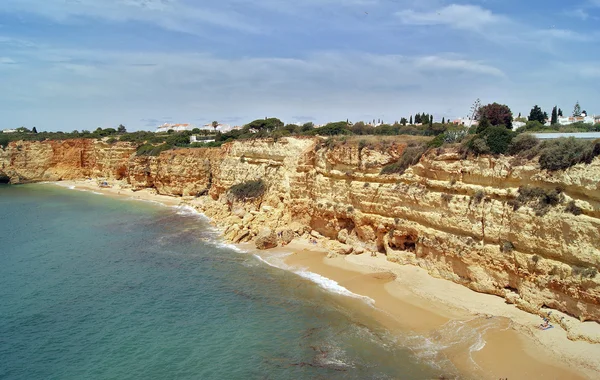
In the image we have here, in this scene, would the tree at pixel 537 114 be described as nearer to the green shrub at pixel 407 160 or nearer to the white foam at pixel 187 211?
the green shrub at pixel 407 160

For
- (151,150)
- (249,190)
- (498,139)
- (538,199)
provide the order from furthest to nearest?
(151,150) → (249,190) → (498,139) → (538,199)

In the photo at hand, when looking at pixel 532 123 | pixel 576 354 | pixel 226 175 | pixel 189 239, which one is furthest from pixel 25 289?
pixel 532 123

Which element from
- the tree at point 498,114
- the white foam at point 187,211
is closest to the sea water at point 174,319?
the white foam at point 187,211

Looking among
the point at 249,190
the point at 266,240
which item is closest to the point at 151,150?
the point at 249,190

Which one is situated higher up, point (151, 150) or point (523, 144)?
point (523, 144)

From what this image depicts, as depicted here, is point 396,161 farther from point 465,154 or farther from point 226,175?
point 226,175

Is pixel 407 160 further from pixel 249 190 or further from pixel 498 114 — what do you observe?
pixel 249 190

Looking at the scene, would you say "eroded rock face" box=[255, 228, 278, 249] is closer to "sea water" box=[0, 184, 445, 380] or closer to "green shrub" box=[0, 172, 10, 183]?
"sea water" box=[0, 184, 445, 380]
